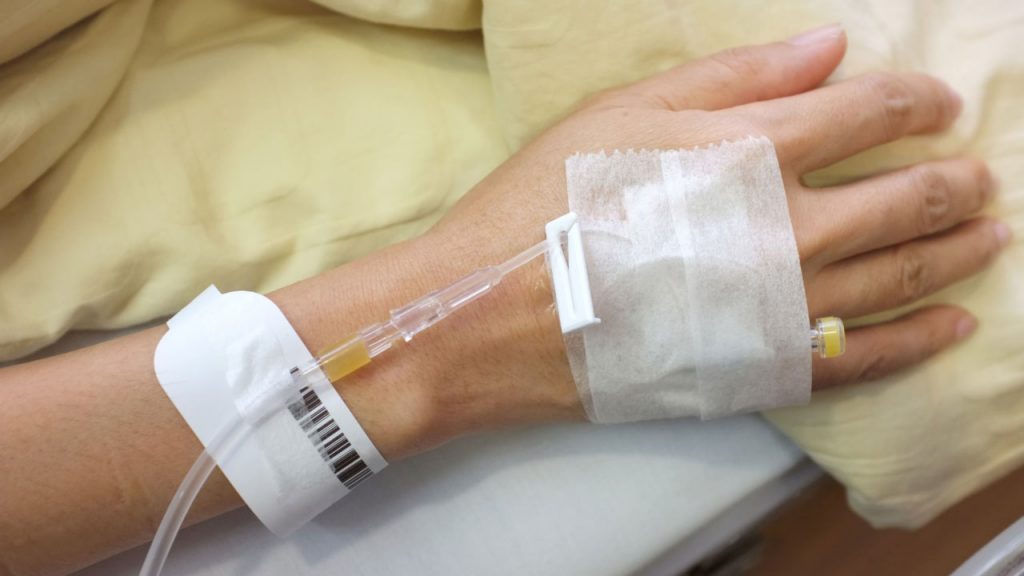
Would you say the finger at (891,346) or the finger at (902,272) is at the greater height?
the finger at (902,272)

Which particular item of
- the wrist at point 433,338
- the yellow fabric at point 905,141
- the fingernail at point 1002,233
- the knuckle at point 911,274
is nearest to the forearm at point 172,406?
the wrist at point 433,338

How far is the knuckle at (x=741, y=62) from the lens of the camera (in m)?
0.79

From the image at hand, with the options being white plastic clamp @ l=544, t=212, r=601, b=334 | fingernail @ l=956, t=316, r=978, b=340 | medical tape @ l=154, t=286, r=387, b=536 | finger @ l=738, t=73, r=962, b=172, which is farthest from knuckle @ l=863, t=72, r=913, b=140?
medical tape @ l=154, t=286, r=387, b=536

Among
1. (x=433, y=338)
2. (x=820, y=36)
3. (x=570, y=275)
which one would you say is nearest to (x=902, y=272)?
(x=820, y=36)

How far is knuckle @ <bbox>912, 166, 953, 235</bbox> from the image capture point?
0.77m

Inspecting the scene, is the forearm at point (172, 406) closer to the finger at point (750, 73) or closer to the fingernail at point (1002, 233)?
the finger at point (750, 73)

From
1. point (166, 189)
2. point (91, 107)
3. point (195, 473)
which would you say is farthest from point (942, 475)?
point (91, 107)

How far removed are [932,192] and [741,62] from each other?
0.25 meters

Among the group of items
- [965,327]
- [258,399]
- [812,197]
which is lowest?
[965,327]

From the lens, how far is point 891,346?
30.2 inches

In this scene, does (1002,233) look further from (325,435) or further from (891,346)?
(325,435)

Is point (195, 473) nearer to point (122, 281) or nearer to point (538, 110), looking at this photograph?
point (122, 281)

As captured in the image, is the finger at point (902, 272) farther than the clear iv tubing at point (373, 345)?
Yes

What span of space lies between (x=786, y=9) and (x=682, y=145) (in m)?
0.24
